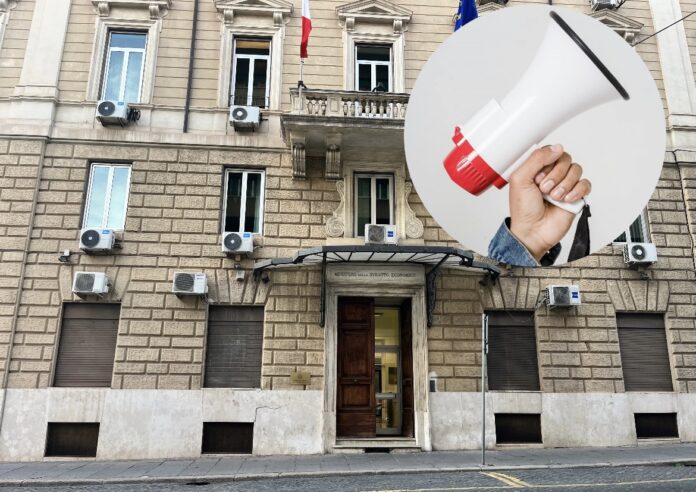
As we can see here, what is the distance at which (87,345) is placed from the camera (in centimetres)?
1176

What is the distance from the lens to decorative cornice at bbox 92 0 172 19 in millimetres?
13734

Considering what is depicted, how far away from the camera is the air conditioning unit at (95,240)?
11.8m

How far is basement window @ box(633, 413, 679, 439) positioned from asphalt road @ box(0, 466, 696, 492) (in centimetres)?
321

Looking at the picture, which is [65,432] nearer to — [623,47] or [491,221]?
[491,221]

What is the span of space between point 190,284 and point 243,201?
2.54 metres

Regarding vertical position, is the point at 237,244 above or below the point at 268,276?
above

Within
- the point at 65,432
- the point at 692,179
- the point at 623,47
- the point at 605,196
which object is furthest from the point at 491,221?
the point at 692,179

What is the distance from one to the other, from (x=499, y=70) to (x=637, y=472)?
26.1 feet

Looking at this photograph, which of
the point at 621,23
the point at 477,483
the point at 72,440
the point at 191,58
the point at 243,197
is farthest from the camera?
the point at 621,23

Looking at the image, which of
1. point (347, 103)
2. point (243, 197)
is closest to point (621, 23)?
point (347, 103)

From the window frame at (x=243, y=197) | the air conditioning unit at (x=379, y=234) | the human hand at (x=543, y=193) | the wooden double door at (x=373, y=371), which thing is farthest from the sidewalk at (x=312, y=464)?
the human hand at (x=543, y=193)

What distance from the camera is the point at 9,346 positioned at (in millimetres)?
11391

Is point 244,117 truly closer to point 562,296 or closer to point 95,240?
point 95,240

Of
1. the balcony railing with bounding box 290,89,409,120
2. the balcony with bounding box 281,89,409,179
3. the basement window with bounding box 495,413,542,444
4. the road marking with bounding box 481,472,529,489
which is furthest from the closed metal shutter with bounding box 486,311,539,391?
the balcony railing with bounding box 290,89,409,120
